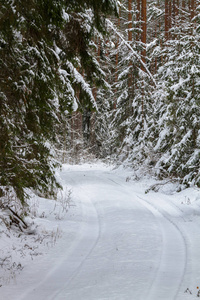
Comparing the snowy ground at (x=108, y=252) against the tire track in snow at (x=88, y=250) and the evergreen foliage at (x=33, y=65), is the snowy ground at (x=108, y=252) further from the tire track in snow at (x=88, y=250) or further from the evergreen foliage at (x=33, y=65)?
the evergreen foliage at (x=33, y=65)

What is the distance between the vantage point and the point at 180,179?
12.9m

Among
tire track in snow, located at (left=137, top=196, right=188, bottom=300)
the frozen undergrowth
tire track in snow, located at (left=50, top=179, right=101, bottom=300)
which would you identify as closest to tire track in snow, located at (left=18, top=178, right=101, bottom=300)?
tire track in snow, located at (left=50, top=179, right=101, bottom=300)

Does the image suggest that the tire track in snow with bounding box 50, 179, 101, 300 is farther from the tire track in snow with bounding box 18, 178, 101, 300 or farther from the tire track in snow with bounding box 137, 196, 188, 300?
the tire track in snow with bounding box 137, 196, 188, 300

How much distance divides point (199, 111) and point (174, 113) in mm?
1095

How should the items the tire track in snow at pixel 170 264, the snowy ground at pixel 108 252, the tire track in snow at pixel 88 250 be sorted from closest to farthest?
the tire track in snow at pixel 170 264 < the snowy ground at pixel 108 252 < the tire track in snow at pixel 88 250

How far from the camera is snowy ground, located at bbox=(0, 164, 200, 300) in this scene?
4.90 m

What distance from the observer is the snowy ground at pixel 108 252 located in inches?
193

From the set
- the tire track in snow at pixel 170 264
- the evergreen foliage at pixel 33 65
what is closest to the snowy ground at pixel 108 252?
the tire track in snow at pixel 170 264

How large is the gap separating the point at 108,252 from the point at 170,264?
1376mm

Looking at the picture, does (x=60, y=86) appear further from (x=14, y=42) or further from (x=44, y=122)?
(x=14, y=42)

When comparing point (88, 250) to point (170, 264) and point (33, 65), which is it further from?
point (33, 65)

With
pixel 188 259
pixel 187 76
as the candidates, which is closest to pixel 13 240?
pixel 188 259

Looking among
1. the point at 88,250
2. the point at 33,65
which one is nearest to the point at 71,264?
the point at 88,250

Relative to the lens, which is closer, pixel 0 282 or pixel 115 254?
pixel 0 282
